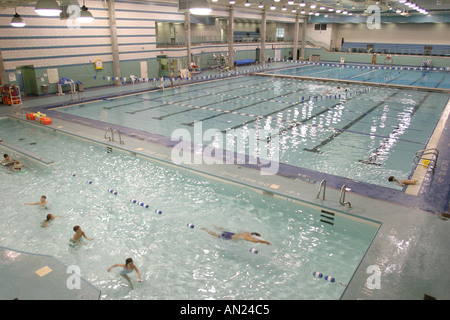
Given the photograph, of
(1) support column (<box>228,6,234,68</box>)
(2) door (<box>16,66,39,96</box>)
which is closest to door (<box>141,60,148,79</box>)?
(2) door (<box>16,66,39,96</box>)

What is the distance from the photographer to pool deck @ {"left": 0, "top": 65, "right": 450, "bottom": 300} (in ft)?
15.2

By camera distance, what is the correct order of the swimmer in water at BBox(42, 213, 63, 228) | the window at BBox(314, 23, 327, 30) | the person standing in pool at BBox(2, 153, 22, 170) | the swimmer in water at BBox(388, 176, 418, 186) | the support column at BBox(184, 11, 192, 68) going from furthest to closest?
1. the window at BBox(314, 23, 327, 30)
2. the support column at BBox(184, 11, 192, 68)
3. the person standing in pool at BBox(2, 153, 22, 170)
4. the swimmer in water at BBox(388, 176, 418, 186)
5. the swimmer in water at BBox(42, 213, 63, 228)

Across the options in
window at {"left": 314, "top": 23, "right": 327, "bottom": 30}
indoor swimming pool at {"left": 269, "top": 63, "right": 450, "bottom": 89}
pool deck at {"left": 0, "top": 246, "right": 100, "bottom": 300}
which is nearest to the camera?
pool deck at {"left": 0, "top": 246, "right": 100, "bottom": 300}

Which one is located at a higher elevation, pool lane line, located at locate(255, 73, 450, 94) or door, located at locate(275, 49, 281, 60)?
door, located at locate(275, 49, 281, 60)

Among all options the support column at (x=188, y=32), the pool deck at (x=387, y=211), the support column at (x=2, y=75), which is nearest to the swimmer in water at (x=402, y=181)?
the pool deck at (x=387, y=211)

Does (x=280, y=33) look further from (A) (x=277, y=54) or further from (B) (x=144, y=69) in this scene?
(B) (x=144, y=69)

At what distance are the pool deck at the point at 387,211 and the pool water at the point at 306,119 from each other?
79 cm

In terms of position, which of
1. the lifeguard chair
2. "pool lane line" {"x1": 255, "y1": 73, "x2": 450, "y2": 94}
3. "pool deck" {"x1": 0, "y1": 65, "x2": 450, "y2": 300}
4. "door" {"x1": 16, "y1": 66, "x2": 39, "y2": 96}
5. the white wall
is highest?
the white wall

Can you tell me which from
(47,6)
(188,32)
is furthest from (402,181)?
(188,32)

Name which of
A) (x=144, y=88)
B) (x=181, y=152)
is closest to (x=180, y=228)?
(x=181, y=152)

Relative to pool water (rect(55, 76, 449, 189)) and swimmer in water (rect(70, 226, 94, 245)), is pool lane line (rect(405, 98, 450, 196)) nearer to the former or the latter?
pool water (rect(55, 76, 449, 189))

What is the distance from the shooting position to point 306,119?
14.5 metres

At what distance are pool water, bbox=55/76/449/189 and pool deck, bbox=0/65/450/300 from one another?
0.79 m

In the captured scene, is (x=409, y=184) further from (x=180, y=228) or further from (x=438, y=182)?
(x=180, y=228)
